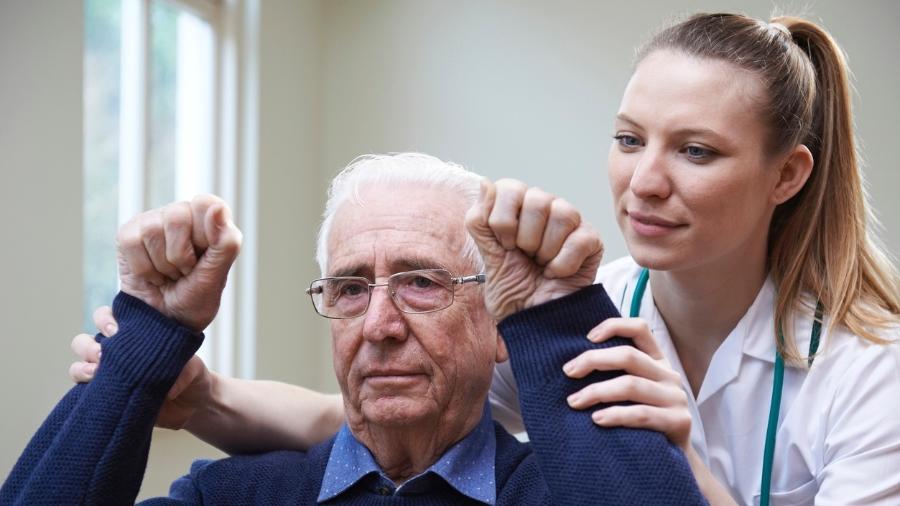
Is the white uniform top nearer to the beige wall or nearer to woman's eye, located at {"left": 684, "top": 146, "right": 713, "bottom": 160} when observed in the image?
woman's eye, located at {"left": 684, "top": 146, "right": 713, "bottom": 160}

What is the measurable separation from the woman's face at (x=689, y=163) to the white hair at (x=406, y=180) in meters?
0.26

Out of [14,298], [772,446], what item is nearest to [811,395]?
[772,446]

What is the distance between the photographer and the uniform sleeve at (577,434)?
3.45ft

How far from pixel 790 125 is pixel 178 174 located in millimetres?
2843

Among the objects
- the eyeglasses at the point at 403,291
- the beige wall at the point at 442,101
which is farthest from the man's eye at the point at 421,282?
the beige wall at the point at 442,101

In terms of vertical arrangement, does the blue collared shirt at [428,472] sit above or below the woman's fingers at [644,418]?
below

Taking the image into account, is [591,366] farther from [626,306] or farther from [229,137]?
[229,137]

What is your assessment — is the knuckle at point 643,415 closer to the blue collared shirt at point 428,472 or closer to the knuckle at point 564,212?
the knuckle at point 564,212

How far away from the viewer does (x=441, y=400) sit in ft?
4.96

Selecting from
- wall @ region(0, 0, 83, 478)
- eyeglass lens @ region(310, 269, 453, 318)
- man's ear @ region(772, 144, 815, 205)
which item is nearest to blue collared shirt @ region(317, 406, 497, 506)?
eyeglass lens @ region(310, 269, 453, 318)

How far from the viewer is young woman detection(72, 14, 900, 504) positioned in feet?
5.02

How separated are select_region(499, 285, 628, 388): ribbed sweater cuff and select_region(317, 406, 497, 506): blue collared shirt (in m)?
0.41

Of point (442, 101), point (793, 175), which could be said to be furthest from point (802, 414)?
point (442, 101)

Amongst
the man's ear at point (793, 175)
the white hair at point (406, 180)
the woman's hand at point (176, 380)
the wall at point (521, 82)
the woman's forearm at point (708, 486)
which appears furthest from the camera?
the wall at point (521, 82)
